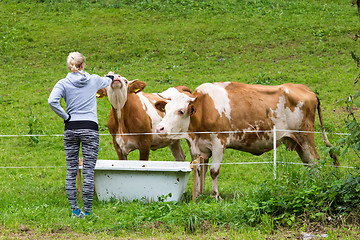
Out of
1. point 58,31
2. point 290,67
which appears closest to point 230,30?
point 290,67

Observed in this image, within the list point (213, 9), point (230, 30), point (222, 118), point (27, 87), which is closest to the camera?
point (222, 118)

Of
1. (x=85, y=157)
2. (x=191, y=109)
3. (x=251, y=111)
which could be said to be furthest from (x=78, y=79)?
(x=251, y=111)

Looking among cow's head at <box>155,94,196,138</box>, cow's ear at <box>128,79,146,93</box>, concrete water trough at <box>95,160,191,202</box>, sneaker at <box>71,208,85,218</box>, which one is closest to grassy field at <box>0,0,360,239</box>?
sneaker at <box>71,208,85,218</box>

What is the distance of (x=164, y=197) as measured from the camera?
25.7ft

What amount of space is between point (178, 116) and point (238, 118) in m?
1.10

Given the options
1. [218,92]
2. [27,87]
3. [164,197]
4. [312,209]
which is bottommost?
[27,87]

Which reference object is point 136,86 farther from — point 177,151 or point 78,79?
point 78,79

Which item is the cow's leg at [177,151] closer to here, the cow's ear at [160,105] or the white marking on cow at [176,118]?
the cow's ear at [160,105]

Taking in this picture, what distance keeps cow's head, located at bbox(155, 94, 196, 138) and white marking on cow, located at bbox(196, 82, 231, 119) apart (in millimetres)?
442

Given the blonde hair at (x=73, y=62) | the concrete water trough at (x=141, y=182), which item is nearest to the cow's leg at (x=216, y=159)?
the concrete water trough at (x=141, y=182)

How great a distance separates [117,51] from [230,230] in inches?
720

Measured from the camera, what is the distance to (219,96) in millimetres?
8961

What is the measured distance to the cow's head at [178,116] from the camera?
27.8 feet

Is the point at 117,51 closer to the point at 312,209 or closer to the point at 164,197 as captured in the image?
the point at 164,197
